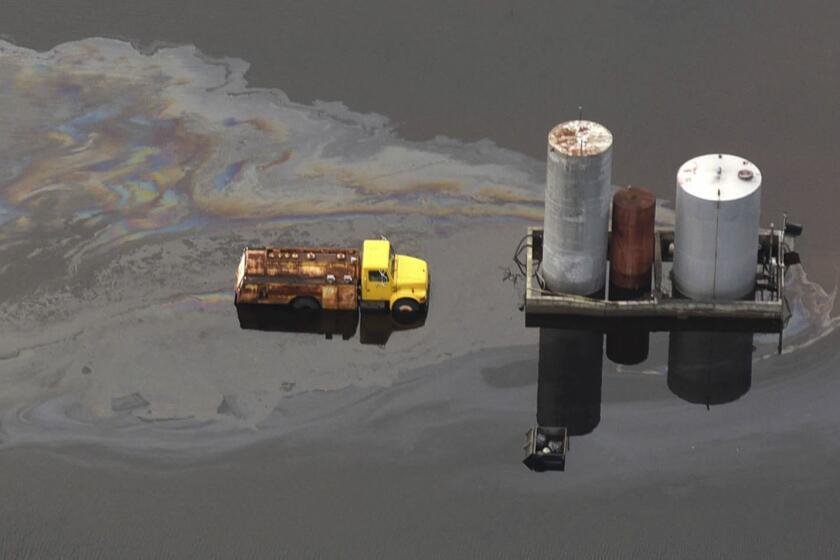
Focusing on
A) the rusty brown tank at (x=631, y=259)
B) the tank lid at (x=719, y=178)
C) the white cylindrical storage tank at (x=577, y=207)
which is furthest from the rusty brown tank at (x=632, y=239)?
the tank lid at (x=719, y=178)

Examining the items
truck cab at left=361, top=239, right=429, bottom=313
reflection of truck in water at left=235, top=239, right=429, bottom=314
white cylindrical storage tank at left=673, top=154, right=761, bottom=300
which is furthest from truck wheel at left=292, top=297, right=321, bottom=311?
white cylindrical storage tank at left=673, top=154, right=761, bottom=300

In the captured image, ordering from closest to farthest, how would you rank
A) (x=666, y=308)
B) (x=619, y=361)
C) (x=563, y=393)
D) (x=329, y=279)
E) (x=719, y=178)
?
(x=719, y=178) < (x=563, y=393) < (x=666, y=308) < (x=619, y=361) < (x=329, y=279)

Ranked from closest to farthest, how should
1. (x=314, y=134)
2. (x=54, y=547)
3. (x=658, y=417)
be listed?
(x=54, y=547), (x=658, y=417), (x=314, y=134)

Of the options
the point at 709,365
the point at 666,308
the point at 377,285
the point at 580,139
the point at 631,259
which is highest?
the point at 580,139

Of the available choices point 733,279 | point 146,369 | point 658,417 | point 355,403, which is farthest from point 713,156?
point 146,369

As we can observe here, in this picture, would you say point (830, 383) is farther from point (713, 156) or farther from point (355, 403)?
point (355, 403)

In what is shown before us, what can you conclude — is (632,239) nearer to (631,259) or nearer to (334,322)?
(631,259)

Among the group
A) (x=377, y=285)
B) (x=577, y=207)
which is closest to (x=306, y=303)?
(x=377, y=285)

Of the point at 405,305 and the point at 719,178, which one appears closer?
the point at 719,178
